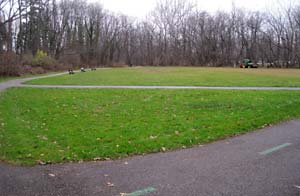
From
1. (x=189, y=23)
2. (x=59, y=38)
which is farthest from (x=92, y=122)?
(x=189, y=23)

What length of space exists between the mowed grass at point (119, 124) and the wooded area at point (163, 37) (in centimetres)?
5611

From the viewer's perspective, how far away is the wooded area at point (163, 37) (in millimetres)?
72062

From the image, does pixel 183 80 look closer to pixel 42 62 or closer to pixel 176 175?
pixel 176 175

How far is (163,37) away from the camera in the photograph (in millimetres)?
88625

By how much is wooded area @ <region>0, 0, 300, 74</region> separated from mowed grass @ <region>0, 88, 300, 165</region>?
5611 centimetres

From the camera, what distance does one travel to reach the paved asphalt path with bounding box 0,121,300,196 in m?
4.44

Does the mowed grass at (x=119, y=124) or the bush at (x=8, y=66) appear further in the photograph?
the bush at (x=8, y=66)

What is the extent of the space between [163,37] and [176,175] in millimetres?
85426

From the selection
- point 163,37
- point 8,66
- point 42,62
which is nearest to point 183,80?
point 8,66

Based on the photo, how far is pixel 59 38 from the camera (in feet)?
240

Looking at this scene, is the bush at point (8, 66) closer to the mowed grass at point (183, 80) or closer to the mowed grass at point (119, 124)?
the mowed grass at point (183, 80)

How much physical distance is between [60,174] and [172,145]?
2.54 m

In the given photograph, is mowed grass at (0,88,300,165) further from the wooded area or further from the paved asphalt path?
the wooded area

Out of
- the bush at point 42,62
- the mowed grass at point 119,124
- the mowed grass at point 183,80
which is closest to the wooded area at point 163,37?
the bush at point 42,62
